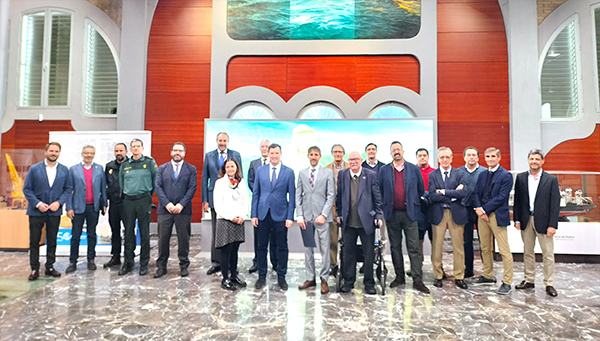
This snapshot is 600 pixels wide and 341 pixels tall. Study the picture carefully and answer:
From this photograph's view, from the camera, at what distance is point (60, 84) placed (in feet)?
25.0

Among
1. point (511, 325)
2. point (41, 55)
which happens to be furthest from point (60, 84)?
point (511, 325)

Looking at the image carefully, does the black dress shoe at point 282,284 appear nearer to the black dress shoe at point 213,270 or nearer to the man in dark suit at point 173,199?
the black dress shoe at point 213,270

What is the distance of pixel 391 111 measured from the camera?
287 inches

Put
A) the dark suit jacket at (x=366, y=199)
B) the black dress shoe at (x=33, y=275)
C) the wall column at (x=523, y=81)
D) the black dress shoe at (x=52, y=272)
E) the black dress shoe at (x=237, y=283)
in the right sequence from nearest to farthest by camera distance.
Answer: the dark suit jacket at (x=366, y=199), the black dress shoe at (x=237, y=283), the black dress shoe at (x=33, y=275), the black dress shoe at (x=52, y=272), the wall column at (x=523, y=81)

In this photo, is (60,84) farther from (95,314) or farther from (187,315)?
(187,315)

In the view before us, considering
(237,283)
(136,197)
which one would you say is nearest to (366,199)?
(237,283)

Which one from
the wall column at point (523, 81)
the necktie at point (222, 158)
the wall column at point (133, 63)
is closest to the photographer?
the necktie at point (222, 158)

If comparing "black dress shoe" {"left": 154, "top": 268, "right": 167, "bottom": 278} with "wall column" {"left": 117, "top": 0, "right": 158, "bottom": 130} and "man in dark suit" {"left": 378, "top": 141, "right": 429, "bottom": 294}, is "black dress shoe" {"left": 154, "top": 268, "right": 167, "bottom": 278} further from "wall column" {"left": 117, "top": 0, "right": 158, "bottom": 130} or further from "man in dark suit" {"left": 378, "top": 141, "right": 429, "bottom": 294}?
"wall column" {"left": 117, "top": 0, "right": 158, "bottom": 130}

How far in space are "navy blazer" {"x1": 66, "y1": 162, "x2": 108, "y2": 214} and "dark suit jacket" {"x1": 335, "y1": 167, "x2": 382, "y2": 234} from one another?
131 inches

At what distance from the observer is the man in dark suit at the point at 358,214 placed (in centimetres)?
362

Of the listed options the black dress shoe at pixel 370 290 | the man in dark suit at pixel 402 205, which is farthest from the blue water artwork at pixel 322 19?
the black dress shoe at pixel 370 290

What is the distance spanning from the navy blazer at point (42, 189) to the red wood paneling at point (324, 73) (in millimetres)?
4021

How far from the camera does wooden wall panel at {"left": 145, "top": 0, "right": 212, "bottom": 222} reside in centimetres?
751

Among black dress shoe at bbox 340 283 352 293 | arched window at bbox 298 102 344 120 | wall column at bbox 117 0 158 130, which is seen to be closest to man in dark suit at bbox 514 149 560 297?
black dress shoe at bbox 340 283 352 293
